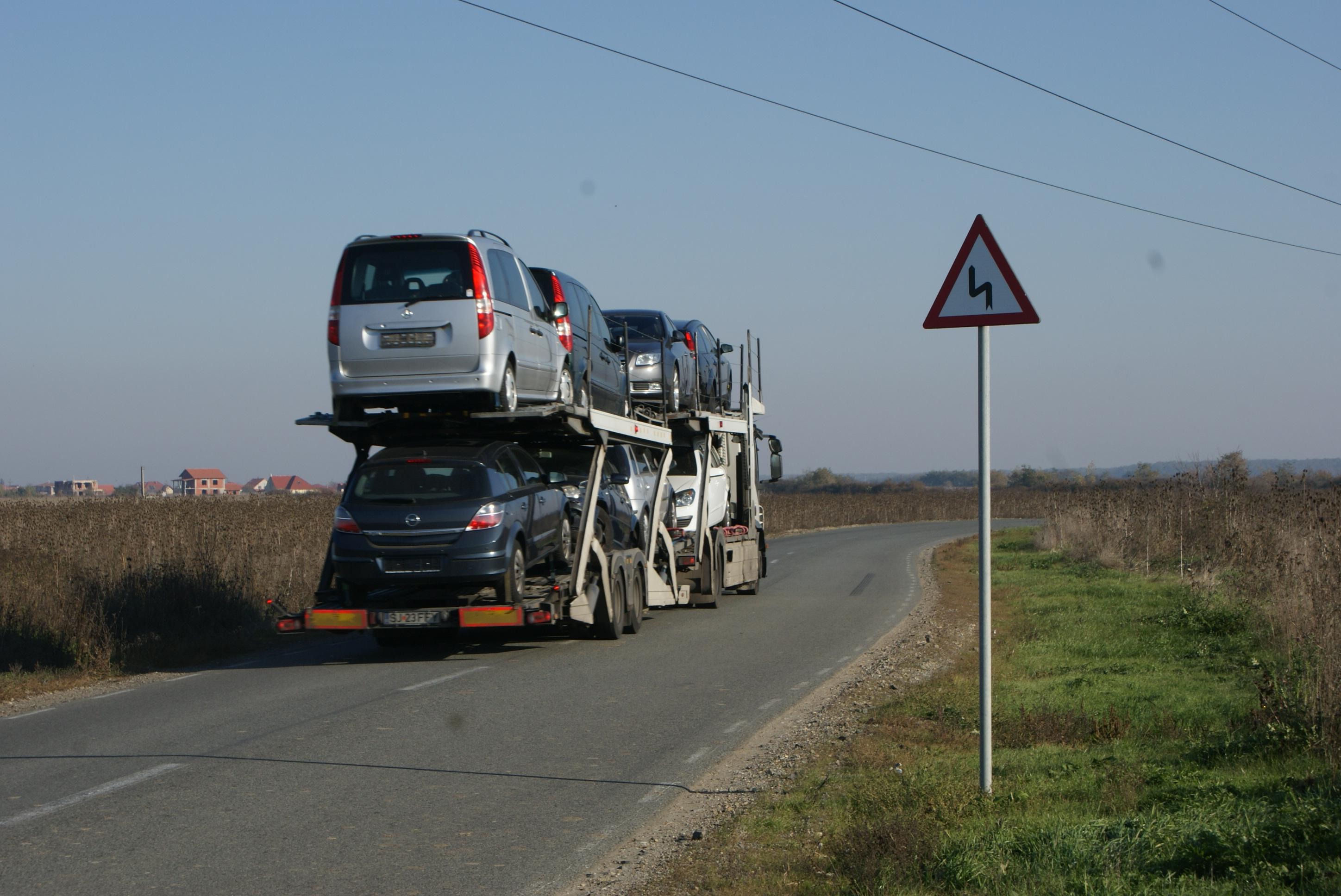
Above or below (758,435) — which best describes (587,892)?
below

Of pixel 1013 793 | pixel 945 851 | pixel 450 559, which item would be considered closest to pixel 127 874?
pixel 945 851

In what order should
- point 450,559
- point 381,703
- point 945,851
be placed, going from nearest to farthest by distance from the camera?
point 945,851
point 381,703
point 450,559

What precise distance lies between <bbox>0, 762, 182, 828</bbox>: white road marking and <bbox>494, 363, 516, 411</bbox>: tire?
5568 mm

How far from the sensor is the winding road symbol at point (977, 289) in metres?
6.17

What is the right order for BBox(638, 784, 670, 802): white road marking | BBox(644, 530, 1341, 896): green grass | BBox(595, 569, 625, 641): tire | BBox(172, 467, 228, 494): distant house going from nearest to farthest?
1. BBox(644, 530, 1341, 896): green grass
2. BBox(638, 784, 670, 802): white road marking
3. BBox(595, 569, 625, 641): tire
4. BBox(172, 467, 228, 494): distant house

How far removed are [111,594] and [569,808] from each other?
11.3 m

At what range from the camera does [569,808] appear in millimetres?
6793

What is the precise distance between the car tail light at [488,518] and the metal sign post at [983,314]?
6.80 m

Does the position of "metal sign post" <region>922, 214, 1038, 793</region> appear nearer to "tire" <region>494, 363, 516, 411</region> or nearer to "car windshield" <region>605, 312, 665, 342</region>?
"tire" <region>494, 363, 516, 411</region>

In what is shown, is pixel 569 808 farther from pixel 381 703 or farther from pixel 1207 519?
pixel 1207 519

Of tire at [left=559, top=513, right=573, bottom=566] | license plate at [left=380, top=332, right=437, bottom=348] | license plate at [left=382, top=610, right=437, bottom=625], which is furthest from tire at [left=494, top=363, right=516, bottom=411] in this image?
license plate at [left=382, top=610, right=437, bottom=625]

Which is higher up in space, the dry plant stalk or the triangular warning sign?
the triangular warning sign

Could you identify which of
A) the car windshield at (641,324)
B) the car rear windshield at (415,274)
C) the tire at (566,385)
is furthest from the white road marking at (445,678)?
the car windshield at (641,324)

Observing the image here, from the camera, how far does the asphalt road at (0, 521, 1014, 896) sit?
5691 millimetres
